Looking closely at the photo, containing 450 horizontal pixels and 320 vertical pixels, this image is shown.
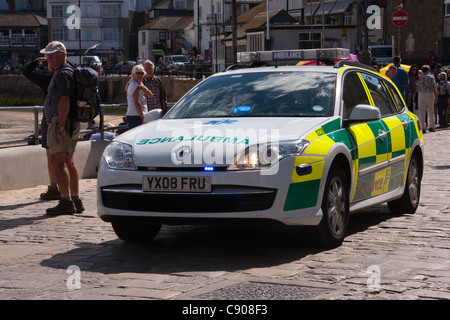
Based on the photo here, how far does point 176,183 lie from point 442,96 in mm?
21651

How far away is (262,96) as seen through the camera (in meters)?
8.84

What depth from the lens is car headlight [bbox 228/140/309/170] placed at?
7.56 m

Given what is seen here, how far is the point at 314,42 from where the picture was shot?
64312 mm

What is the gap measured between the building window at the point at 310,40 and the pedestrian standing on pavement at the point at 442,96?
3528 cm

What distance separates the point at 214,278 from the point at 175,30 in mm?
118188

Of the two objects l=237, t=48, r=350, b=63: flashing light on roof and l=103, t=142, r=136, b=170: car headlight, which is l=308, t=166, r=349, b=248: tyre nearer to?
l=103, t=142, r=136, b=170: car headlight

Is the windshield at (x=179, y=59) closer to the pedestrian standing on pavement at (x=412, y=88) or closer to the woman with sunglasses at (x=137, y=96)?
the pedestrian standing on pavement at (x=412, y=88)

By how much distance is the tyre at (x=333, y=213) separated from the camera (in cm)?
798

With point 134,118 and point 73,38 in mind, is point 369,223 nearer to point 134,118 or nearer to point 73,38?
point 134,118

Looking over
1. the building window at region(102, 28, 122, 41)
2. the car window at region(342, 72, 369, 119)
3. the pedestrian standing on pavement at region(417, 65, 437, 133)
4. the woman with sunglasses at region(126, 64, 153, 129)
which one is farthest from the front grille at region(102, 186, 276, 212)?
the building window at region(102, 28, 122, 41)

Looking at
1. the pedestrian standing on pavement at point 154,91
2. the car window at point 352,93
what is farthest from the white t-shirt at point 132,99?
the car window at point 352,93

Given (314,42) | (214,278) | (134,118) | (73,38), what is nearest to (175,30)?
(73,38)

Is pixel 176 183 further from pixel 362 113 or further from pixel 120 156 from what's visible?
pixel 362 113
